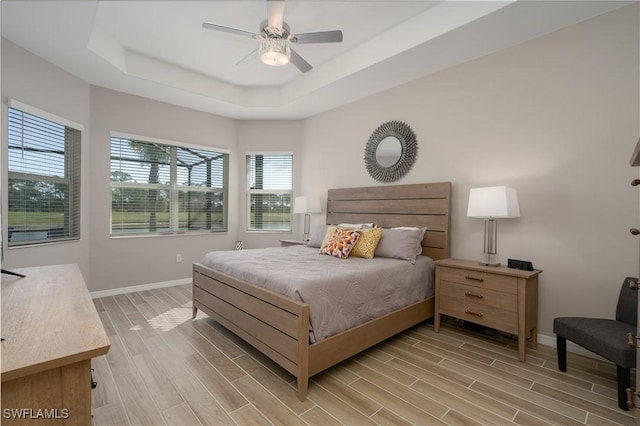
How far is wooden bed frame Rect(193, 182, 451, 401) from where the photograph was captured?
1950 millimetres

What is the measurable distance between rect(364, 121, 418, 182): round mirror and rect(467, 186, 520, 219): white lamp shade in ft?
3.77

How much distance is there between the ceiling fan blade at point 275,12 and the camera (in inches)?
80.7

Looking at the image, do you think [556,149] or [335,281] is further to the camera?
[556,149]

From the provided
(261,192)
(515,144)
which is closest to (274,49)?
(515,144)

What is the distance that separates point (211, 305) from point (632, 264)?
11.4 ft

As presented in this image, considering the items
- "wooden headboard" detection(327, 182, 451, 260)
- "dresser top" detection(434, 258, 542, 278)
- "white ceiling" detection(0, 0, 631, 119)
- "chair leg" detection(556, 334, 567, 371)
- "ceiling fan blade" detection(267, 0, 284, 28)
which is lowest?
"chair leg" detection(556, 334, 567, 371)

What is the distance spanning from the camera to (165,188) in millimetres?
4574

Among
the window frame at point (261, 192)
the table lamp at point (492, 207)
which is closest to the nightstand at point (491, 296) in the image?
the table lamp at point (492, 207)

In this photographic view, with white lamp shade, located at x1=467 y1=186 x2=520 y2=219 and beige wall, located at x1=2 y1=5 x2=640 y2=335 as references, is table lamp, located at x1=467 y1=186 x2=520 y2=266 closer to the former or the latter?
Result: white lamp shade, located at x1=467 y1=186 x2=520 y2=219

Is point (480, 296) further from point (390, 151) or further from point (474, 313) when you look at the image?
point (390, 151)

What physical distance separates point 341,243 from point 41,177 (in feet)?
10.9

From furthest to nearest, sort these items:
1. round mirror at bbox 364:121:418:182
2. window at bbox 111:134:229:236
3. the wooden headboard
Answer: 1. window at bbox 111:134:229:236
2. round mirror at bbox 364:121:418:182
3. the wooden headboard

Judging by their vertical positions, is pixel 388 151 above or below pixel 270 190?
above

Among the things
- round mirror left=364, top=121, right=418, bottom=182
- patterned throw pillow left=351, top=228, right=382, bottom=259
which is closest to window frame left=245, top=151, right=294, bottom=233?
round mirror left=364, top=121, right=418, bottom=182
